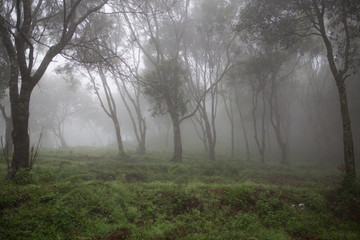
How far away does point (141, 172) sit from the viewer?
10891 millimetres

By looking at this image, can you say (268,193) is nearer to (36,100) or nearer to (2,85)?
(2,85)

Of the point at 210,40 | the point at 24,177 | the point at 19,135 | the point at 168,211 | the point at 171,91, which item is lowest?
the point at 168,211

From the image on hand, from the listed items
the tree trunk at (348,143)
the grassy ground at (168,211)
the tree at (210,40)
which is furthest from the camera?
the tree at (210,40)

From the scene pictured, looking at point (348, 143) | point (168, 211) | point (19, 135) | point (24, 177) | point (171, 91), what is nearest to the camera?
point (168, 211)

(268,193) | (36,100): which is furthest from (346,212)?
(36,100)

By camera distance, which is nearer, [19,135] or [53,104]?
[19,135]

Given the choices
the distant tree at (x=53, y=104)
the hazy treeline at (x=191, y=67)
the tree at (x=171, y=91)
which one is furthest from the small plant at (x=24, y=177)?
the distant tree at (x=53, y=104)

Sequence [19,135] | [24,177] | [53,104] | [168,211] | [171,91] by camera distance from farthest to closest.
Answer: [53,104] → [171,91] → [19,135] → [24,177] → [168,211]

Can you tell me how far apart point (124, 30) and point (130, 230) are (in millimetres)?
18794

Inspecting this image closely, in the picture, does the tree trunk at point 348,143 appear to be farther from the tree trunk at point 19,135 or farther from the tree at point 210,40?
the tree trunk at point 19,135

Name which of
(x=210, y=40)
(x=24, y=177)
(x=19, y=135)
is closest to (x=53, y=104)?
(x=210, y=40)

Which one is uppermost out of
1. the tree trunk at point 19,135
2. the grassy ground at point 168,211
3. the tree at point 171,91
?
the tree at point 171,91

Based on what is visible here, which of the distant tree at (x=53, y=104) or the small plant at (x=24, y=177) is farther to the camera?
the distant tree at (x=53, y=104)

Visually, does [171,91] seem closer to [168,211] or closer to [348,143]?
[168,211]
